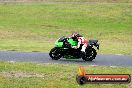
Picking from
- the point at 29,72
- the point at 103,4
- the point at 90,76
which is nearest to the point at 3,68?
the point at 29,72

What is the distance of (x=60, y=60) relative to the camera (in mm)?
19453

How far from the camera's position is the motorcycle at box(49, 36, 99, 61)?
64.0ft

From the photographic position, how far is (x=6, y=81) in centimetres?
1291

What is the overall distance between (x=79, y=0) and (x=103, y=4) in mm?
4584

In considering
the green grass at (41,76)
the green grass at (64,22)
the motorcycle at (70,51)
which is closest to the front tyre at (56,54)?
the motorcycle at (70,51)

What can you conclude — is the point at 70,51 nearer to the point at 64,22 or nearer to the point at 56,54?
the point at 56,54

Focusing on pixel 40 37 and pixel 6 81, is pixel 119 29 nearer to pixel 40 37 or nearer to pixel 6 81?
pixel 40 37

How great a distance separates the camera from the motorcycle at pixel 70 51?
19516 millimetres

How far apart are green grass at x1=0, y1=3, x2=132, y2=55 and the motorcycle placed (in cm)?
1377

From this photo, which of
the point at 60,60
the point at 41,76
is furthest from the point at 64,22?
the point at 41,76

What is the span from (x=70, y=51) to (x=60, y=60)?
0.61 meters

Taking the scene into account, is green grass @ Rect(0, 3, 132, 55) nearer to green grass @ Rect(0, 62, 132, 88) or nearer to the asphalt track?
the asphalt track

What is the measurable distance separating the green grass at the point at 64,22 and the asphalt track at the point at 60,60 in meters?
12.1

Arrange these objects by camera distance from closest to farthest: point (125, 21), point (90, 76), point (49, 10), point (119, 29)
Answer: point (90, 76)
point (119, 29)
point (125, 21)
point (49, 10)
